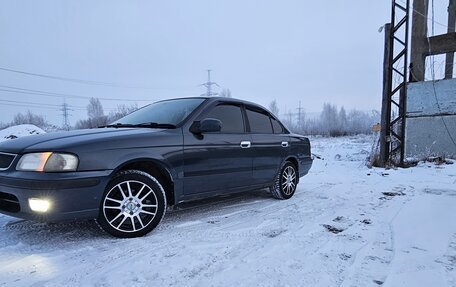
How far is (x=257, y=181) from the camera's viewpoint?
5.33 meters

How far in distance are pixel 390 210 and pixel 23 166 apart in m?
4.68

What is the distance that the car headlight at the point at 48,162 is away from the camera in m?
3.20

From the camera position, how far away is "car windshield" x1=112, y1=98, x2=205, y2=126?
441 cm

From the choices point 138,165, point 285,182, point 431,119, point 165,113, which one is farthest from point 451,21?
point 138,165

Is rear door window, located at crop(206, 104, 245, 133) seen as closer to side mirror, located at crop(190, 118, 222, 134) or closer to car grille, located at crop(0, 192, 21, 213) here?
side mirror, located at crop(190, 118, 222, 134)

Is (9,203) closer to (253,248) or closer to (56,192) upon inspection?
(56,192)

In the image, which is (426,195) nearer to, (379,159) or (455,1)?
(379,159)

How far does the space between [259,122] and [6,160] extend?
11.2ft

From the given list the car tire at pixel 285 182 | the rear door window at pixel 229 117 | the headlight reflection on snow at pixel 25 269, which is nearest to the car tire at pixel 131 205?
the headlight reflection on snow at pixel 25 269

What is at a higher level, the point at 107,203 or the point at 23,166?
the point at 23,166

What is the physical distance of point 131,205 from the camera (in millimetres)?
3646

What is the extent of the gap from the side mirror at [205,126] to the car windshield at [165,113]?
196 millimetres

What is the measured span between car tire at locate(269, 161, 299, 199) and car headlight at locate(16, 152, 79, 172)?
3344mm

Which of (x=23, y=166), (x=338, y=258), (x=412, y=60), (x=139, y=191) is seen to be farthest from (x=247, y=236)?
(x=412, y=60)
